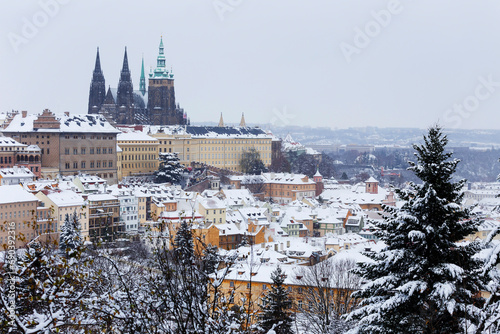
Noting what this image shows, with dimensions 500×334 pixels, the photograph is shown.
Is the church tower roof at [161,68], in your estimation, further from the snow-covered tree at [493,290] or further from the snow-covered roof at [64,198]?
the snow-covered tree at [493,290]

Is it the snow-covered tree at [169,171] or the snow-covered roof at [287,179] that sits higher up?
the snow-covered tree at [169,171]

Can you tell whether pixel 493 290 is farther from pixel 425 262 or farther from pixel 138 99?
pixel 138 99

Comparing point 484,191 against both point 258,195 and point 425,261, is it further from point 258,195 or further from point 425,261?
point 425,261

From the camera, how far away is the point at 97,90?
273 feet

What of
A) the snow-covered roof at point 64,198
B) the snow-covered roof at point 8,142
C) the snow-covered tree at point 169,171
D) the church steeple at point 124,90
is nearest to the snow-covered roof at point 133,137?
the snow-covered tree at point 169,171

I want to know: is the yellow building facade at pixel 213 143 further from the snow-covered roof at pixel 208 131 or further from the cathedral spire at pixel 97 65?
the cathedral spire at pixel 97 65

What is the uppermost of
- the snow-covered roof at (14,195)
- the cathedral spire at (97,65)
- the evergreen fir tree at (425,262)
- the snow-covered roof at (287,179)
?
the cathedral spire at (97,65)

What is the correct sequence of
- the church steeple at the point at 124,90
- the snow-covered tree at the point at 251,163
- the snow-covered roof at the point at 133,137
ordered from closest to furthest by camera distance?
the snow-covered roof at the point at 133,137 → the snow-covered tree at the point at 251,163 → the church steeple at the point at 124,90

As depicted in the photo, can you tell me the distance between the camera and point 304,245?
1508 inches

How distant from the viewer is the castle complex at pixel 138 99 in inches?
3290

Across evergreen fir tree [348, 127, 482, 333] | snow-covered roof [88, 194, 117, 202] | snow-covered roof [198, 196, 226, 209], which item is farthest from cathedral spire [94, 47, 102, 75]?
evergreen fir tree [348, 127, 482, 333]

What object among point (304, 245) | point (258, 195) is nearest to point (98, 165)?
point (258, 195)

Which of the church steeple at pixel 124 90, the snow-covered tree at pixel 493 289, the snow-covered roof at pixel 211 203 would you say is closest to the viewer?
the snow-covered tree at pixel 493 289

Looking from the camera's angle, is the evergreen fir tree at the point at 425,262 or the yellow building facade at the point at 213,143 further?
the yellow building facade at the point at 213,143
